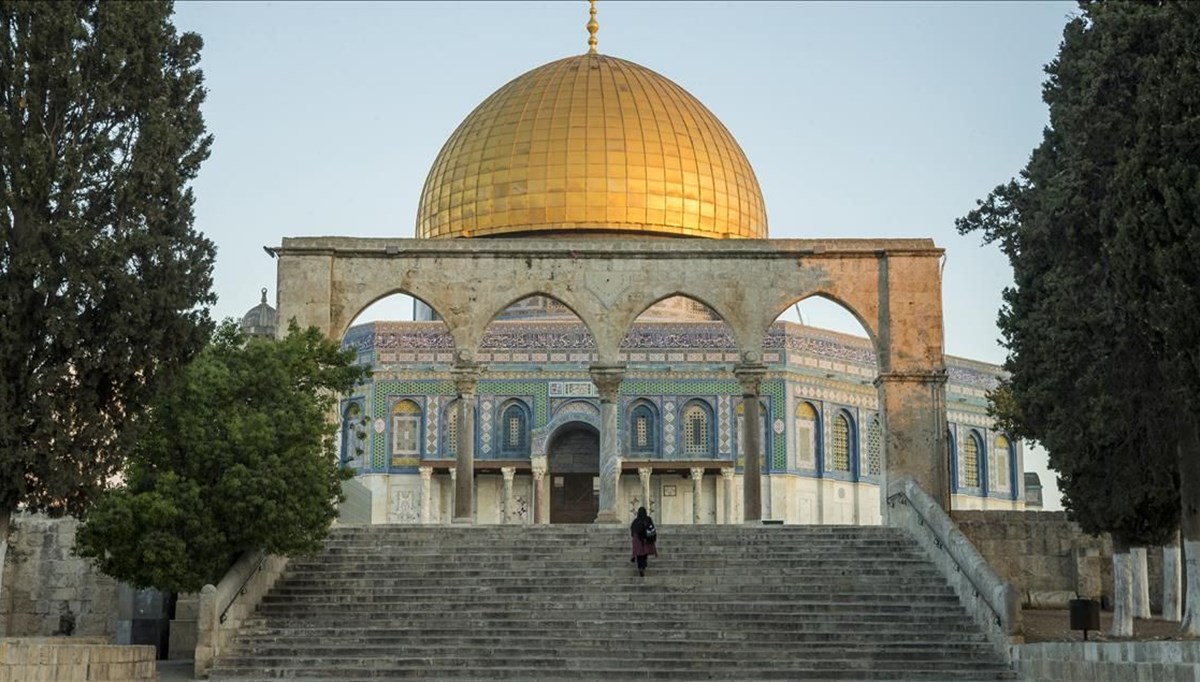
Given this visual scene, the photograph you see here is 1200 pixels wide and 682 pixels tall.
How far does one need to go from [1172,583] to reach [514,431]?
16.6 meters

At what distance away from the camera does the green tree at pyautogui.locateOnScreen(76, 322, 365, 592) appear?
16266mm

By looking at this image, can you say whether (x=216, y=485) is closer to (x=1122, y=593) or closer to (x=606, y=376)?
(x=606, y=376)

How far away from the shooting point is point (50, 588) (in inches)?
797

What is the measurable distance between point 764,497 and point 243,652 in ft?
62.3

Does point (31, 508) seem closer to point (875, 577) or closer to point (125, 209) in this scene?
point (125, 209)

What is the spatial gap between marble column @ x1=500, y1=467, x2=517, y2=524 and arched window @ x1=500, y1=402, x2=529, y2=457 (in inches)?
36.6

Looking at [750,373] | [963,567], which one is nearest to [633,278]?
[750,373]

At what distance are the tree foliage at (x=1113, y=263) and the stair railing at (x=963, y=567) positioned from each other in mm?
1407

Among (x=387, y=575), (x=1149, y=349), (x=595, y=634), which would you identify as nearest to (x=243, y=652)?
(x=387, y=575)

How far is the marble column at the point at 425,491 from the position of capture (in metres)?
32.9

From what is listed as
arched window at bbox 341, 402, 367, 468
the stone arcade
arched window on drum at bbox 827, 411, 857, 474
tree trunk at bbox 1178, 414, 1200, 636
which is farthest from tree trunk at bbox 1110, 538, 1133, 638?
arched window at bbox 341, 402, 367, 468

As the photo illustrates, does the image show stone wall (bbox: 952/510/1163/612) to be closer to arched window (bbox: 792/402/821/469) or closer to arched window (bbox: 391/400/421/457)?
arched window (bbox: 792/402/821/469)

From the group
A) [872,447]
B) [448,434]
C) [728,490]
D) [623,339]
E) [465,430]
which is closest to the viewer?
[465,430]

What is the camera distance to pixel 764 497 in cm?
3359
